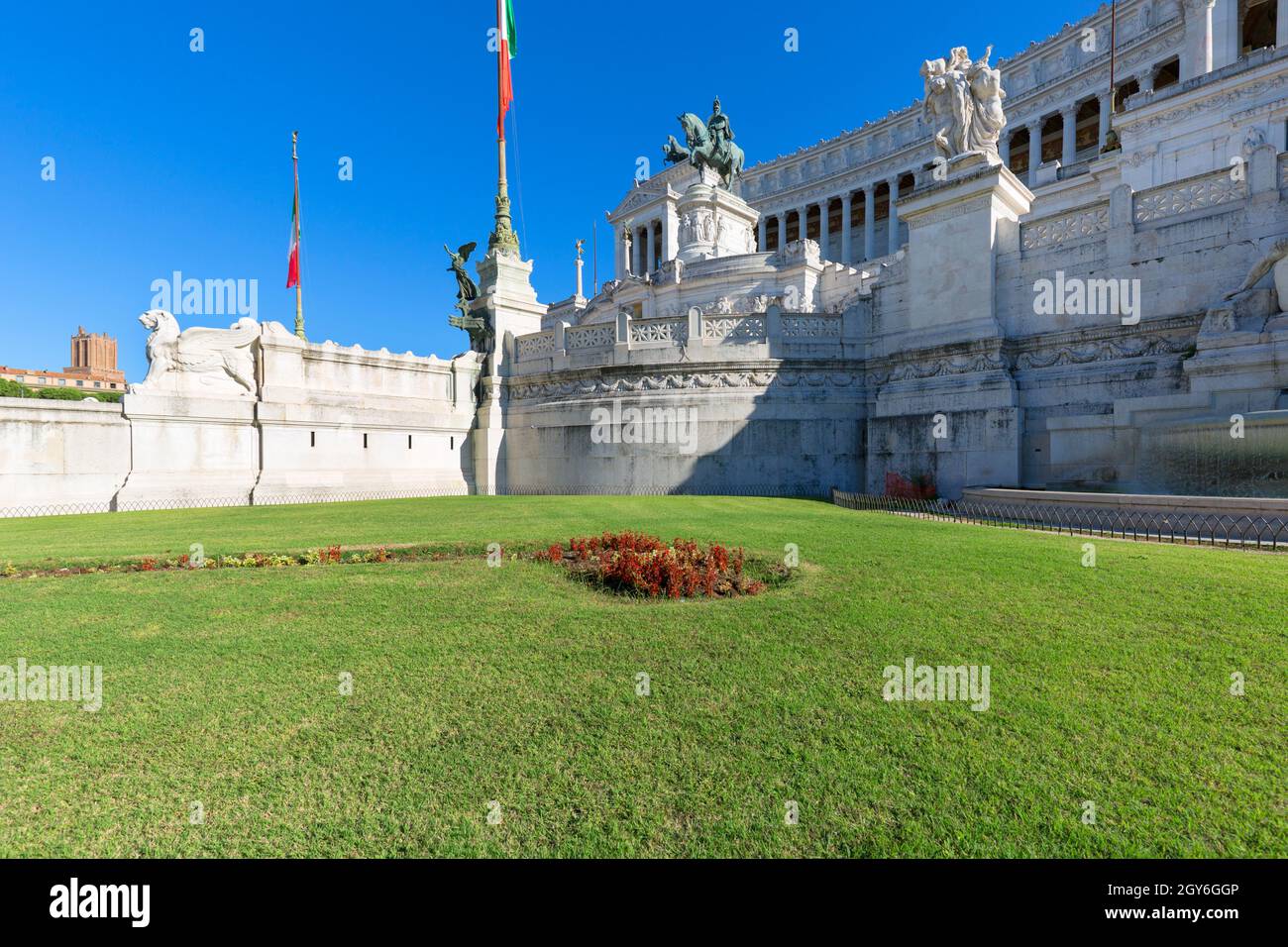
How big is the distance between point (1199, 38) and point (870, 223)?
109ft

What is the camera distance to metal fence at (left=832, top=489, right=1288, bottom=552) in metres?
9.81

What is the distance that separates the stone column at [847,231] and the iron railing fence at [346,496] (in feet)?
189

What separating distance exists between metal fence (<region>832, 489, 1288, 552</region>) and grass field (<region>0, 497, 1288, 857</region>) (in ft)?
7.14

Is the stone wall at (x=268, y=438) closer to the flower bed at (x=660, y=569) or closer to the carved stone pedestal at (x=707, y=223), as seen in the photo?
the flower bed at (x=660, y=569)

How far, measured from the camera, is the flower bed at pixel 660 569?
Answer: 7922 mm

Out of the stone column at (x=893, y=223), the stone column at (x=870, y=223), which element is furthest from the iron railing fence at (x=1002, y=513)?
the stone column at (x=870, y=223)

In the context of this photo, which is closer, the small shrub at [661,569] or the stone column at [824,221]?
the small shrub at [661,569]

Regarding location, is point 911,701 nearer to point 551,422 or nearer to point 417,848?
point 417,848

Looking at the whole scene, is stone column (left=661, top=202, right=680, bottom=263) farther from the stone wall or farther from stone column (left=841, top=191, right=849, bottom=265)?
the stone wall

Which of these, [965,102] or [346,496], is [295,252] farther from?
[965,102]

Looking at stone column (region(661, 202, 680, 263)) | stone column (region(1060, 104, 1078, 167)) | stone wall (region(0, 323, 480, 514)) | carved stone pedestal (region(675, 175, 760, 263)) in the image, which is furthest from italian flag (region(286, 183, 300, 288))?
stone column (region(1060, 104, 1078, 167))

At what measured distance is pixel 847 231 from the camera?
71.5 meters
